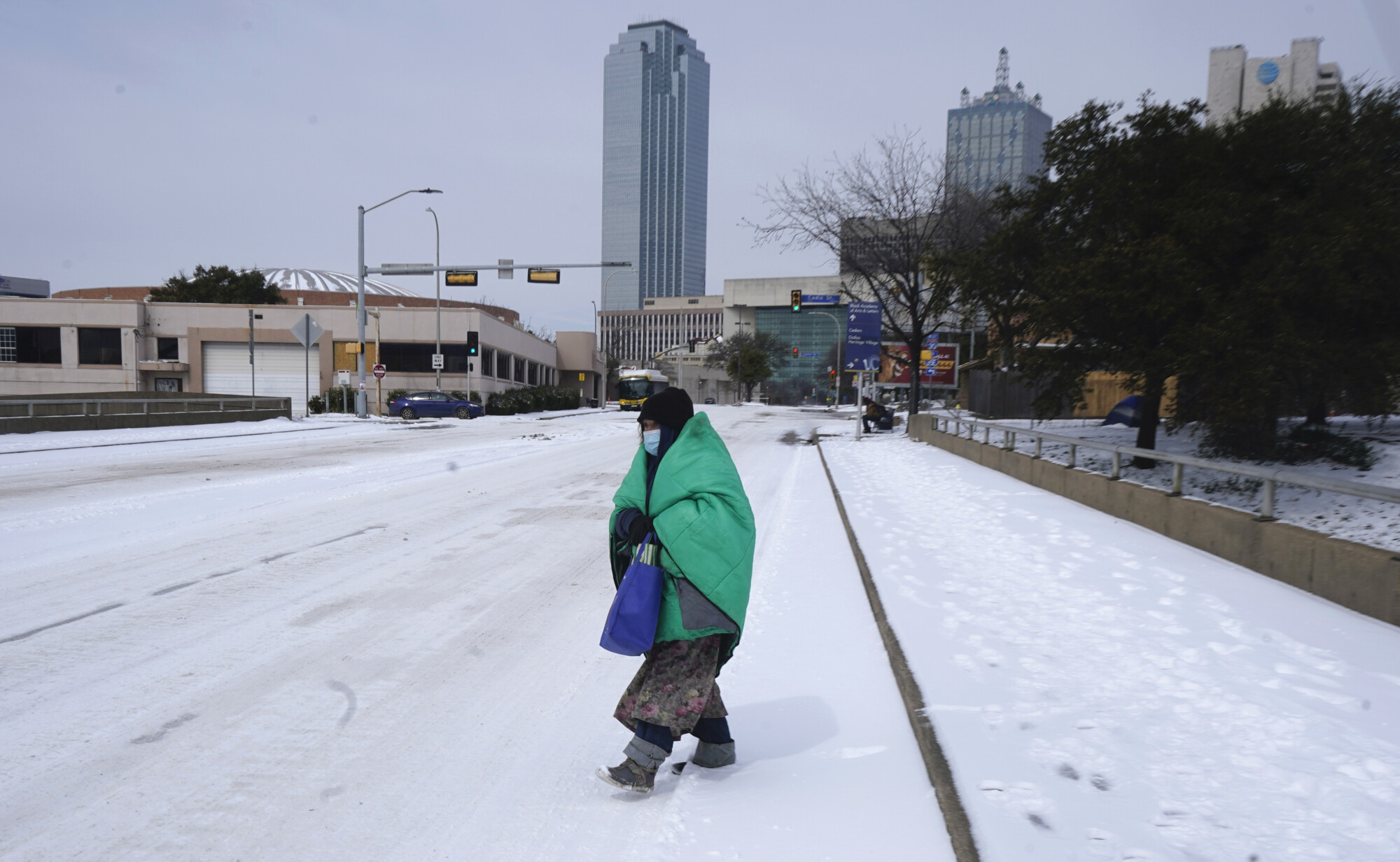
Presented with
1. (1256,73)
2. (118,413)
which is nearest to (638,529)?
(118,413)

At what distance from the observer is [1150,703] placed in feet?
14.7

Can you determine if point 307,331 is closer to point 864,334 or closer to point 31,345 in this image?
point 864,334

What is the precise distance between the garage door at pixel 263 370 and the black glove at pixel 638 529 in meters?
58.6

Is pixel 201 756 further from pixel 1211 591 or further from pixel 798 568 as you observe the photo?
pixel 1211 591

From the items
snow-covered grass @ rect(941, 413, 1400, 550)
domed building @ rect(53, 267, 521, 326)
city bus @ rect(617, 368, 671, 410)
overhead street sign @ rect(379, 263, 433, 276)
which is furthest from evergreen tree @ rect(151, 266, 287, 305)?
snow-covered grass @ rect(941, 413, 1400, 550)

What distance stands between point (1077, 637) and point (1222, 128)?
49.1ft

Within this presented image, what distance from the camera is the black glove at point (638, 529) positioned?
134 inches

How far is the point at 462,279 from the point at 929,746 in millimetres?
32431

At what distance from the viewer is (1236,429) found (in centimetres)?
1543

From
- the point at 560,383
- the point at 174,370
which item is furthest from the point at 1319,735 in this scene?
the point at 560,383

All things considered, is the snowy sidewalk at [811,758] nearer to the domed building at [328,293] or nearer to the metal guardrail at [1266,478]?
the metal guardrail at [1266,478]

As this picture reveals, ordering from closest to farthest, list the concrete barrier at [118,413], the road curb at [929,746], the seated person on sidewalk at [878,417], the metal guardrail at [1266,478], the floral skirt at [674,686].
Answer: the road curb at [929,746]
the floral skirt at [674,686]
the metal guardrail at [1266,478]
the concrete barrier at [118,413]
the seated person on sidewalk at [878,417]

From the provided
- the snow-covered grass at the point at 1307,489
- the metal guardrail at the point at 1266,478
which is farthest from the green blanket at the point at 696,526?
the snow-covered grass at the point at 1307,489

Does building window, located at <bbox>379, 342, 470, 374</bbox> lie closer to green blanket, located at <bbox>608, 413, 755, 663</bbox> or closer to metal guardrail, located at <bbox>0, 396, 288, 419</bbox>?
metal guardrail, located at <bbox>0, 396, 288, 419</bbox>
